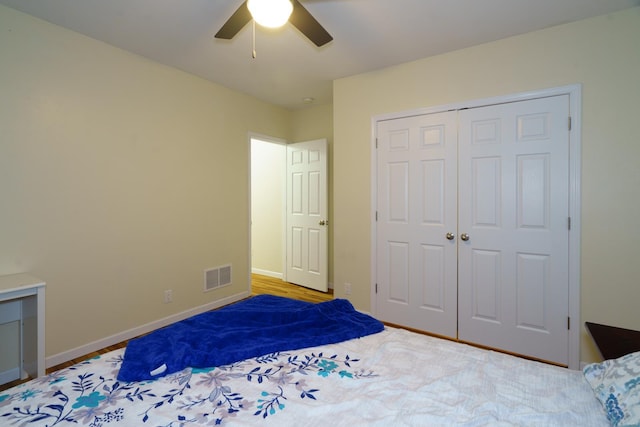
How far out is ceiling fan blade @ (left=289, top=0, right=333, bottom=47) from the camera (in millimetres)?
1693

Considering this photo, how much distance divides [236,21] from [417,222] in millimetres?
2213

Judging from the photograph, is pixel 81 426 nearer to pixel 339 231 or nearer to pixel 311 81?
pixel 339 231

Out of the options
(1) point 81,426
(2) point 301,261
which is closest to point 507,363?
(1) point 81,426

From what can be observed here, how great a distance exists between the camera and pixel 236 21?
5.98 ft

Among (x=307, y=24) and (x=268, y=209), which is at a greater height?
(x=307, y=24)

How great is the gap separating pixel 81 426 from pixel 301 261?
11.6 feet

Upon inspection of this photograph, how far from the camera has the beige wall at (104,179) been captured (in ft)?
7.11

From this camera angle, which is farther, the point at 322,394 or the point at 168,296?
the point at 168,296

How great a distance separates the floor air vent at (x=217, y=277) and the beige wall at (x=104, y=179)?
0.10 meters

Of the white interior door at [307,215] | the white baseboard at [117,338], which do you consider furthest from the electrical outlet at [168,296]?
the white interior door at [307,215]

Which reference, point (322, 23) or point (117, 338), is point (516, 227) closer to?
point (322, 23)

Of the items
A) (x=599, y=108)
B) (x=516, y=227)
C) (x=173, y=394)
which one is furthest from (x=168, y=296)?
(x=599, y=108)

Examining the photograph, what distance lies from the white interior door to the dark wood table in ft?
9.41

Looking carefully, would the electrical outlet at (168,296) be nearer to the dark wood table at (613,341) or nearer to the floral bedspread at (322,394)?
the floral bedspread at (322,394)
